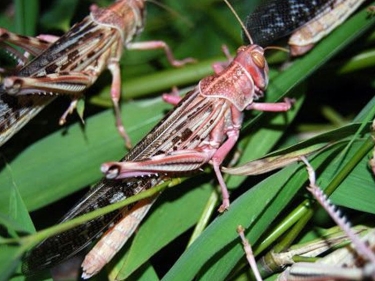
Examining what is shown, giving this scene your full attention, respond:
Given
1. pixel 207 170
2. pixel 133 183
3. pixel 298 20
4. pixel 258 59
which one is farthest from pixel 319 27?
pixel 133 183

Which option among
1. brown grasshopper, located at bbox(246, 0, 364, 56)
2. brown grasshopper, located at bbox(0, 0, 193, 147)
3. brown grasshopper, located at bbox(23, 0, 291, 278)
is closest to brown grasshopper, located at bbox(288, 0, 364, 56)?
brown grasshopper, located at bbox(246, 0, 364, 56)

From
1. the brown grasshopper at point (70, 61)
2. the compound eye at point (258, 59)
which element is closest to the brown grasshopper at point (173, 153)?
the compound eye at point (258, 59)

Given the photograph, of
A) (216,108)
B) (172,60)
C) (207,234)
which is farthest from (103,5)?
(207,234)

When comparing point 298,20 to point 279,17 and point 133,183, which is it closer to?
point 279,17

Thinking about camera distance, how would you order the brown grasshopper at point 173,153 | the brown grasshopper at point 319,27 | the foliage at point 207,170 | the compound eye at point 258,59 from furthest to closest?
the brown grasshopper at point 319,27, the compound eye at point 258,59, the brown grasshopper at point 173,153, the foliage at point 207,170

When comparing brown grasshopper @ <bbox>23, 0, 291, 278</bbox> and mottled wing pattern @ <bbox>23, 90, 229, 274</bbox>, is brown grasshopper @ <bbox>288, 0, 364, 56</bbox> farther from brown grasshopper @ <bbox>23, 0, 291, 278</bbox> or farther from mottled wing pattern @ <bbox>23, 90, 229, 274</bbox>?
mottled wing pattern @ <bbox>23, 90, 229, 274</bbox>

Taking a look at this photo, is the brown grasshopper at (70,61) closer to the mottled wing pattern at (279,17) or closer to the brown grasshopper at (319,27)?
the mottled wing pattern at (279,17)

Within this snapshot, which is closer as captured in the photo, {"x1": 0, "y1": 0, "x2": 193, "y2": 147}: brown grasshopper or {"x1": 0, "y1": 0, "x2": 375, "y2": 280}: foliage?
{"x1": 0, "y1": 0, "x2": 375, "y2": 280}: foliage
